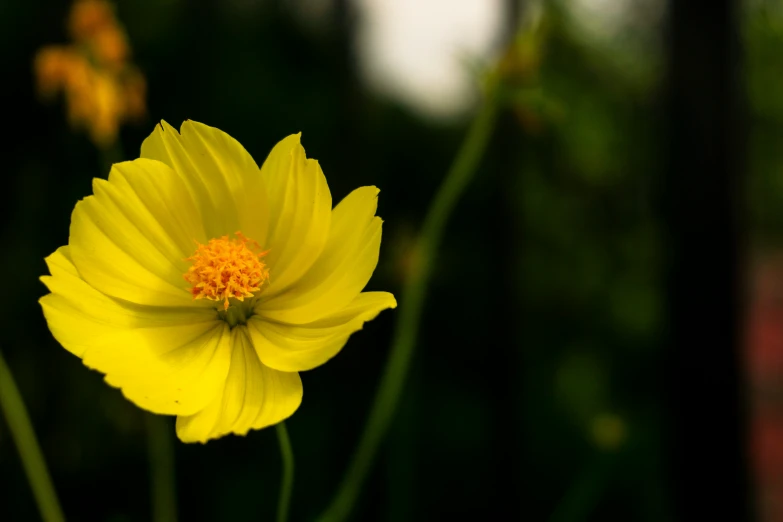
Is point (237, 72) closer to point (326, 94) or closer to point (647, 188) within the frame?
point (326, 94)

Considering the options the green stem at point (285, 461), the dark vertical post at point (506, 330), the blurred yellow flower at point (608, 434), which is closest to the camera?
the green stem at point (285, 461)

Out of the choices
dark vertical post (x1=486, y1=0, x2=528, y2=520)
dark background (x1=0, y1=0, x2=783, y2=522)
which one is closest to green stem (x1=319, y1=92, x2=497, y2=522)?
dark background (x1=0, y1=0, x2=783, y2=522)

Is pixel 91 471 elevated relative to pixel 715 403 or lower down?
lower down

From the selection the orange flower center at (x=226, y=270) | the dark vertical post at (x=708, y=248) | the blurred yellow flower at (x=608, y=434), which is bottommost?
the orange flower center at (x=226, y=270)

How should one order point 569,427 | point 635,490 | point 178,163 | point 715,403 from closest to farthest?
point 178,163
point 715,403
point 635,490
point 569,427

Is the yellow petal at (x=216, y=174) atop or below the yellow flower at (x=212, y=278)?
atop

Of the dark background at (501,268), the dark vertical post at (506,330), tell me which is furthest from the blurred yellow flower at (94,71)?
the dark vertical post at (506,330)

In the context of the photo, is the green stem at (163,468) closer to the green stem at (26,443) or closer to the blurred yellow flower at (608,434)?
the green stem at (26,443)

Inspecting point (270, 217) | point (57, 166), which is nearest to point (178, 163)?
point (270, 217)

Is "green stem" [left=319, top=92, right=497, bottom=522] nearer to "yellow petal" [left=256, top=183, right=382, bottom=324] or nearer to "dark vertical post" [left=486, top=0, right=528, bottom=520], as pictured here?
"yellow petal" [left=256, top=183, right=382, bottom=324]
